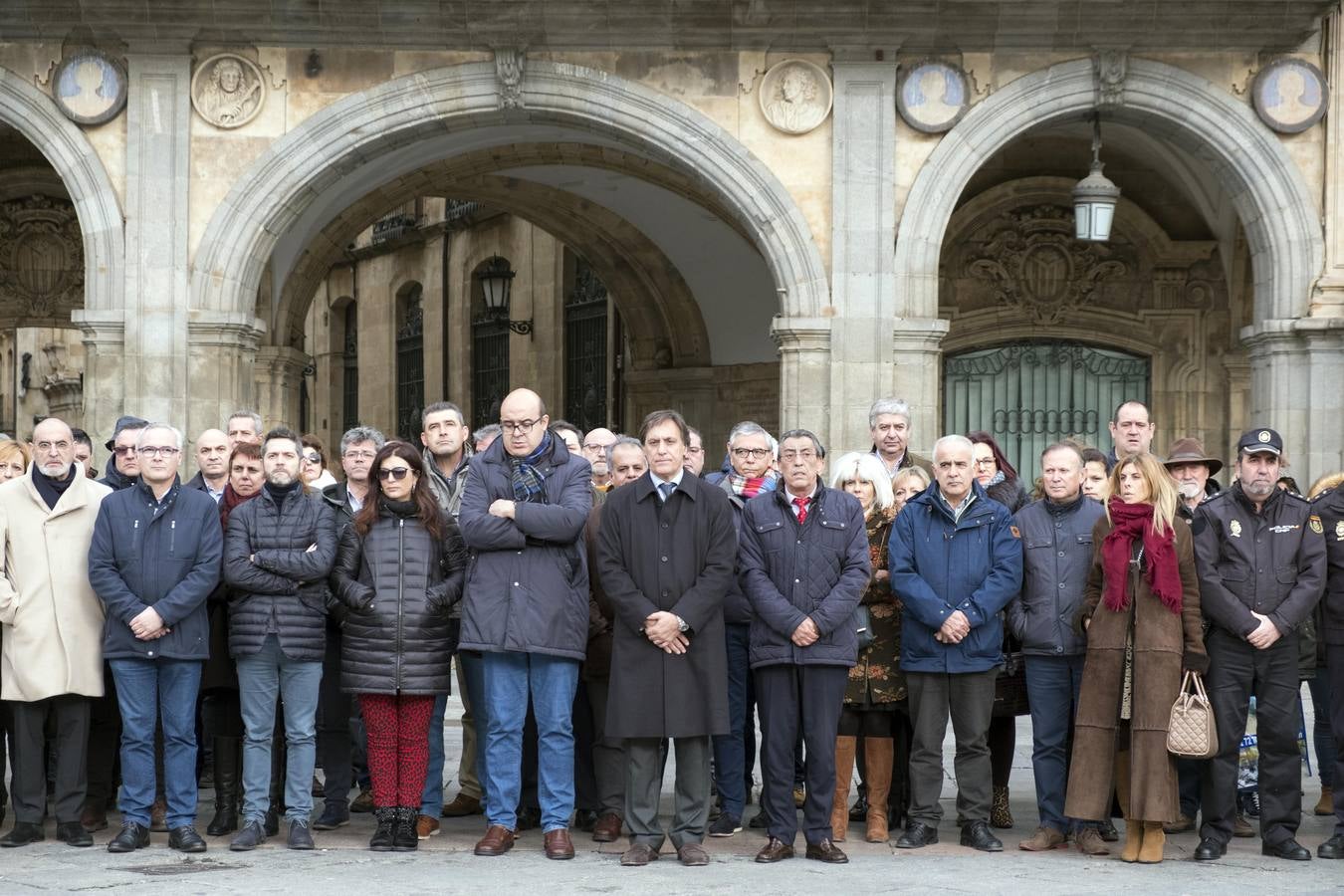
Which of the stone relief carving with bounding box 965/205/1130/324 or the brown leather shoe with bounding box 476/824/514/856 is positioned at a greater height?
the stone relief carving with bounding box 965/205/1130/324

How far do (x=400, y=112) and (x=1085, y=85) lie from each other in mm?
4771

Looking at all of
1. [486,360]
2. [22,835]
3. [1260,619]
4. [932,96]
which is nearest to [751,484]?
[1260,619]

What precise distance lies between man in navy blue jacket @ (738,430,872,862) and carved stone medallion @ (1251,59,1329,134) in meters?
7.10

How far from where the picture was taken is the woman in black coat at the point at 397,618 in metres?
8.31

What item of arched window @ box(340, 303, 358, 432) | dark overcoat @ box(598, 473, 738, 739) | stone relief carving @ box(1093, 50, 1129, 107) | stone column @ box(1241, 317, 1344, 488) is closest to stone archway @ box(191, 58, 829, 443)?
stone relief carving @ box(1093, 50, 1129, 107)

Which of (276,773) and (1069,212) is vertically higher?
(1069,212)

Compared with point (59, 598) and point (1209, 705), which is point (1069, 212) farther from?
point (59, 598)

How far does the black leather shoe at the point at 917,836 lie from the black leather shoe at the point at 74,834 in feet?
11.0

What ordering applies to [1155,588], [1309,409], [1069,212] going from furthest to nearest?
[1069,212] → [1309,409] → [1155,588]

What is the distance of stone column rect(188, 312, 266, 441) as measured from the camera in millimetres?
14141

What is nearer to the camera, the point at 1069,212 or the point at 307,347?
the point at 1069,212

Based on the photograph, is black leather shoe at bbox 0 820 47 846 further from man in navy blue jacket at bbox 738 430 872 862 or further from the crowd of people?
man in navy blue jacket at bbox 738 430 872 862

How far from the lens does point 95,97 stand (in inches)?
555

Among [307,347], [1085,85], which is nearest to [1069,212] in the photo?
[1085,85]
